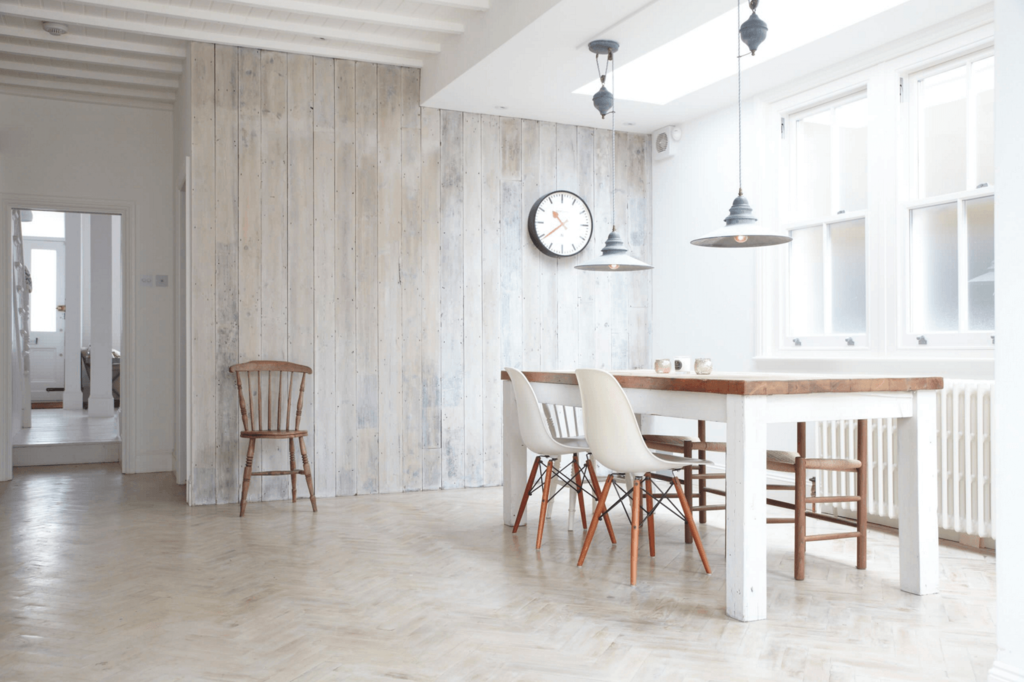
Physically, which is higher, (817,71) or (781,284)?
(817,71)

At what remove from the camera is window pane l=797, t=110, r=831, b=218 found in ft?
17.5

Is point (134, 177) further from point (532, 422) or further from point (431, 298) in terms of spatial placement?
point (532, 422)

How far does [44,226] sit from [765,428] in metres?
13.7

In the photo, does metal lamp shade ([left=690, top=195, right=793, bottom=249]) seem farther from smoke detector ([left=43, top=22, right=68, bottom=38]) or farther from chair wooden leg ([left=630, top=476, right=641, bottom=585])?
smoke detector ([left=43, top=22, right=68, bottom=38])

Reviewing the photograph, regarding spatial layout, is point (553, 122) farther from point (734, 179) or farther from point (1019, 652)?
point (1019, 652)

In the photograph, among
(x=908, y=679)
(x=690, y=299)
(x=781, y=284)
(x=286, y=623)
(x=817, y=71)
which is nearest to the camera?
(x=908, y=679)

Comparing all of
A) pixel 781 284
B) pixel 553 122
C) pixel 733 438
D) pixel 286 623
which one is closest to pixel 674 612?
pixel 733 438

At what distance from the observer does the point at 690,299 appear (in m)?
6.34

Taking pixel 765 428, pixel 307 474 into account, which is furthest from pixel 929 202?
pixel 307 474

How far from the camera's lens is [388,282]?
580cm

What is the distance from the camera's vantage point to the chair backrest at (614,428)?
3.46m

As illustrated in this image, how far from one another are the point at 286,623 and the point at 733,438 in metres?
1.78

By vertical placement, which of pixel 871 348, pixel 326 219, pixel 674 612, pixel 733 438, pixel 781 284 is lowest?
pixel 674 612

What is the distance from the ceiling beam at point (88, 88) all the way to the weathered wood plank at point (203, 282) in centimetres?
141
